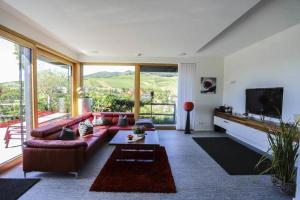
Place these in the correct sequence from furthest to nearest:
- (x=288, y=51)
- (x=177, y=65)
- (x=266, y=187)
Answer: (x=177, y=65)
(x=288, y=51)
(x=266, y=187)

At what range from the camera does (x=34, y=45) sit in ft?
12.7

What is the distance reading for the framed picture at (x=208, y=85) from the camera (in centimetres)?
655

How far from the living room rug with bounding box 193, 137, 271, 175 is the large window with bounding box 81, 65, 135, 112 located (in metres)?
2.90

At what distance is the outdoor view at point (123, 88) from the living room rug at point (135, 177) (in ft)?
10.5

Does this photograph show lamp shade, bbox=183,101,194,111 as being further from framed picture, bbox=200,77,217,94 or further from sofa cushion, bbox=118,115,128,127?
sofa cushion, bbox=118,115,128,127

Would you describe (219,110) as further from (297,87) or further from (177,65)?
(297,87)

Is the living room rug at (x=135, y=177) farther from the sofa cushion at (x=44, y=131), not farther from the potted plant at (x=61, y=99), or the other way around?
the potted plant at (x=61, y=99)

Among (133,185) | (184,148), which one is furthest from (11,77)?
(184,148)

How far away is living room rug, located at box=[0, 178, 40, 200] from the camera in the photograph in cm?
240

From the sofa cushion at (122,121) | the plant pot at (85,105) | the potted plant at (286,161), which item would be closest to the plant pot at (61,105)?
the plant pot at (85,105)

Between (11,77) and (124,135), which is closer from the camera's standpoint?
(11,77)

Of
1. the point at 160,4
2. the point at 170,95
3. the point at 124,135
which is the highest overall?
the point at 160,4

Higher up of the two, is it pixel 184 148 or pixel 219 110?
pixel 219 110

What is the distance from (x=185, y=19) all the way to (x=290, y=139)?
235 centimetres
